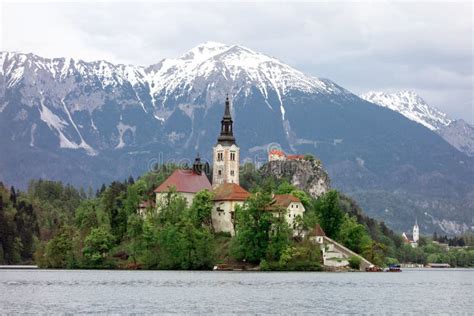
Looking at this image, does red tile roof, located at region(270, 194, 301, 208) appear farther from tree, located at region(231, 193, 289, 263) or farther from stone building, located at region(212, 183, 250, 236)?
stone building, located at region(212, 183, 250, 236)

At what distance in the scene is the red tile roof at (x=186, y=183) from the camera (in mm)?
177012

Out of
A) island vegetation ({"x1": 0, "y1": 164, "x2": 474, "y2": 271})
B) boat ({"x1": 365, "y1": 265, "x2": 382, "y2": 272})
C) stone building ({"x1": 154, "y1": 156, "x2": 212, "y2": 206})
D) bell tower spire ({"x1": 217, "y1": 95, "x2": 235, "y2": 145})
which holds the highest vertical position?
bell tower spire ({"x1": 217, "y1": 95, "x2": 235, "y2": 145})

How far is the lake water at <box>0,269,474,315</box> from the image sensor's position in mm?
84062

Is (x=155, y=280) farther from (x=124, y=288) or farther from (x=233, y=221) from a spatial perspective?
(x=233, y=221)

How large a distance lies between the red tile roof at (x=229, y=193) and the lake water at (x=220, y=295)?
33.6m

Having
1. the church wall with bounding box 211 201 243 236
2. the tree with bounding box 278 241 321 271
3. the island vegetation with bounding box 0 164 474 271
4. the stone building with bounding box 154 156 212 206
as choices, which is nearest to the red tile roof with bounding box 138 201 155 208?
the island vegetation with bounding box 0 164 474 271

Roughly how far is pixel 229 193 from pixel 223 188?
3.49 m

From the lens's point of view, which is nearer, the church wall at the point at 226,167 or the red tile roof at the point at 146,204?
the red tile roof at the point at 146,204

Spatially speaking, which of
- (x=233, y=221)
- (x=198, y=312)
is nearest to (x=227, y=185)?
(x=233, y=221)

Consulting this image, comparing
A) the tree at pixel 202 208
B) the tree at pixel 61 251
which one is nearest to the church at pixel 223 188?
the tree at pixel 202 208

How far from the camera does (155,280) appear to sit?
124 metres

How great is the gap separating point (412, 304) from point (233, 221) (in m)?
76.0

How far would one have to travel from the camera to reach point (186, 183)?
180m

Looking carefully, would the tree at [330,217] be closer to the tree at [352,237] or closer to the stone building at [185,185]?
the tree at [352,237]
